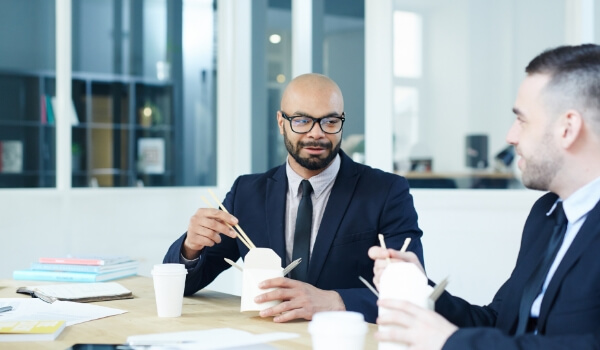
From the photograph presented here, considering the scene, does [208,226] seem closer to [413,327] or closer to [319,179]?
[319,179]

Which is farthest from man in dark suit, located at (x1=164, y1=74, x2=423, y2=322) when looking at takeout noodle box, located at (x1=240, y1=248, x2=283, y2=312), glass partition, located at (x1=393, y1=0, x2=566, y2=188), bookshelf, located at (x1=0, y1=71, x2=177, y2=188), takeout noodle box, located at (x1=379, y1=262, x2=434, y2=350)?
bookshelf, located at (x1=0, y1=71, x2=177, y2=188)

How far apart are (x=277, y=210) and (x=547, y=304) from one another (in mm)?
1132

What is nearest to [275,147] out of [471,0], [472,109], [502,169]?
[502,169]

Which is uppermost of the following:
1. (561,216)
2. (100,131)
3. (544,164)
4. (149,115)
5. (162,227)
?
(149,115)

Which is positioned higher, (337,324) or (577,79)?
(577,79)

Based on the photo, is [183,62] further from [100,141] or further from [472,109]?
[472,109]

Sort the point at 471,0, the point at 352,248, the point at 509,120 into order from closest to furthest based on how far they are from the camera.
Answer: the point at 352,248, the point at 509,120, the point at 471,0

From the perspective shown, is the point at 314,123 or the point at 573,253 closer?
the point at 573,253

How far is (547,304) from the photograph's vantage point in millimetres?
1427

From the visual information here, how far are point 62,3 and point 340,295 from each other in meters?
3.20

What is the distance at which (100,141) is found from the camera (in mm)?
8016

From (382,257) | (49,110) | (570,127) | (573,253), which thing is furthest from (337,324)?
(49,110)

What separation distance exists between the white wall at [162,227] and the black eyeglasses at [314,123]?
1.78 metres

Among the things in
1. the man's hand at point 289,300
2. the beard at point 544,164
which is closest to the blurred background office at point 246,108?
the man's hand at point 289,300
